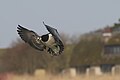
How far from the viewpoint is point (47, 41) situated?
1.82 metres

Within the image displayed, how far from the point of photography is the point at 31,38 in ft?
6.16

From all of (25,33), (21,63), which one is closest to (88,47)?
(21,63)

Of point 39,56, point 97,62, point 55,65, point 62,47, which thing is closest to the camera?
point 62,47

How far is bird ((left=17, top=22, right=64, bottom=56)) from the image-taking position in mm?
1824

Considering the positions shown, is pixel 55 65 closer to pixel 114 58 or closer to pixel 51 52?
pixel 114 58

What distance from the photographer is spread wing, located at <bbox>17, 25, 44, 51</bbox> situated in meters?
1.86

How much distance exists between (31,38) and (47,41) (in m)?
0.08

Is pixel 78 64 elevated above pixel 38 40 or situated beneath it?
situated beneath

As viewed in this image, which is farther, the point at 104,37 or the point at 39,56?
the point at 104,37

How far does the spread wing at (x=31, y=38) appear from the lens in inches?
73.2

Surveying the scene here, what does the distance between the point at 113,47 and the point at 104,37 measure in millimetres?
2301

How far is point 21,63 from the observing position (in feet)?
134

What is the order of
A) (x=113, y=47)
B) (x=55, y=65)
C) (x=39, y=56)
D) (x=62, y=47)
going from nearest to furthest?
(x=62, y=47) < (x=39, y=56) < (x=55, y=65) < (x=113, y=47)

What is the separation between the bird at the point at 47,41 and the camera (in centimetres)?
182
